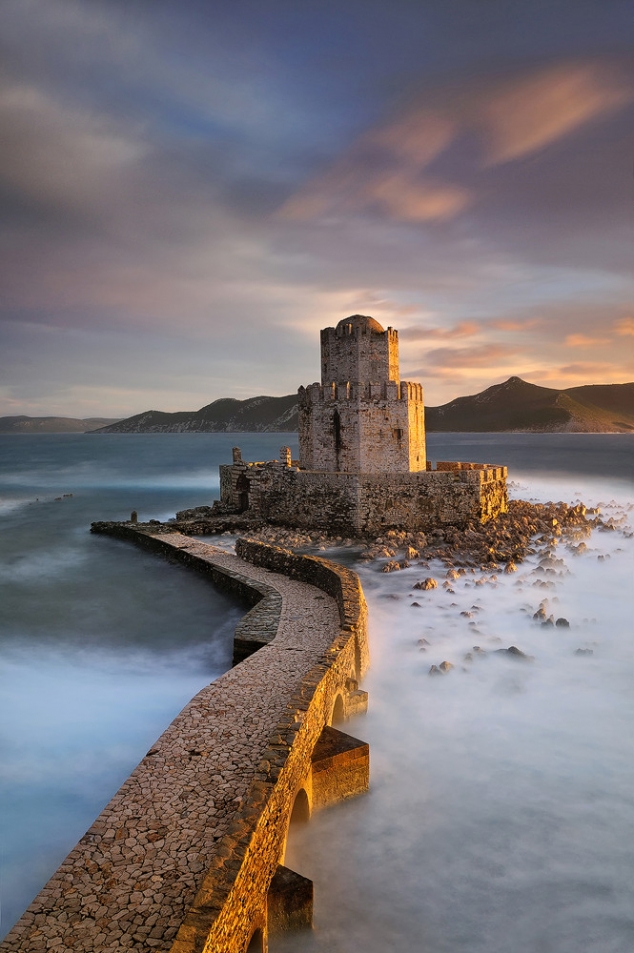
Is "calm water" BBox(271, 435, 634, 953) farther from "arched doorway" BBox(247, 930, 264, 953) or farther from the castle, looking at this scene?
the castle

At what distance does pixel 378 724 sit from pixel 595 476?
38636mm

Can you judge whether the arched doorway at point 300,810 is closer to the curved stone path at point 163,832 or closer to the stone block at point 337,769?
the stone block at point 337,769

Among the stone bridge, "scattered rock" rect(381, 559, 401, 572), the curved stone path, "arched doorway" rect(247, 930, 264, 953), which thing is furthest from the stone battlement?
"arched doorway" rect(247, 930, 264, 953)

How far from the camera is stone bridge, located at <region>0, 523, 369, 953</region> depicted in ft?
11.9

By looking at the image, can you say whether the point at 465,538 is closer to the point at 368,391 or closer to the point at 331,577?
the point at 368,391

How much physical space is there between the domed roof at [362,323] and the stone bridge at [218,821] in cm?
1312

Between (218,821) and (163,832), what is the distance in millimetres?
428

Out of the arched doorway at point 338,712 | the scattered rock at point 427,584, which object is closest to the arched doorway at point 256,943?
the arched doorway at point 338,712

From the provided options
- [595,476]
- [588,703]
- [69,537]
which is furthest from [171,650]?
[595,476]

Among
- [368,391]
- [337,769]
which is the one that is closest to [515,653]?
[337,769]

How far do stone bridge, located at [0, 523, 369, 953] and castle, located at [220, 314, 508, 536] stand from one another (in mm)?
10594

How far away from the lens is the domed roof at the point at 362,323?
19.1 m

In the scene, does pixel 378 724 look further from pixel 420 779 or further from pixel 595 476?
pixel 595 476

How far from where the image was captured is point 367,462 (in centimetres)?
1931
